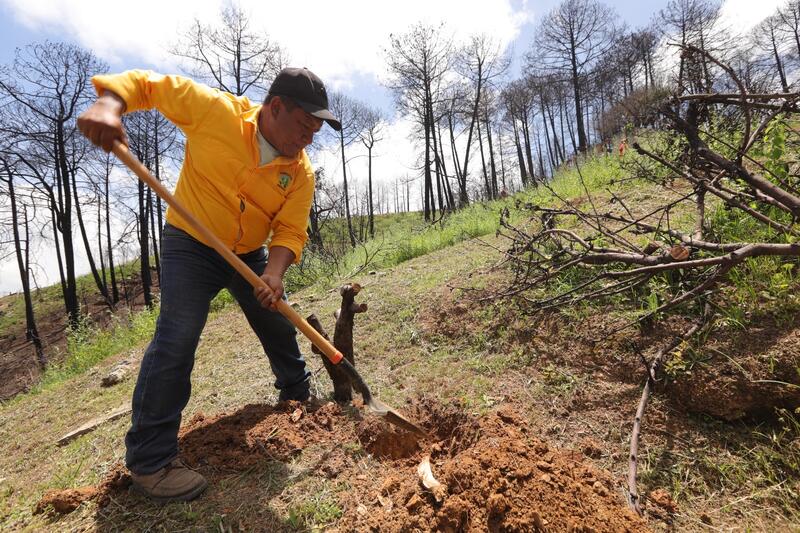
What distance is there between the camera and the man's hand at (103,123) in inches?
62.7

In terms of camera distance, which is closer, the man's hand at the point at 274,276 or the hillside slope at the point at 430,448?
the hillside slope at the point at 430,448

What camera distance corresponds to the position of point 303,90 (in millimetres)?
1979

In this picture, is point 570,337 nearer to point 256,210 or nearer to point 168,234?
point 256,210

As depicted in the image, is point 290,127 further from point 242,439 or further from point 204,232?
point 242,439

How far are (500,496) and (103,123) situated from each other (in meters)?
2.20

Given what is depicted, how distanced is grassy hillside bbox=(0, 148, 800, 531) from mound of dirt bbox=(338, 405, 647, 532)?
29 millimetres

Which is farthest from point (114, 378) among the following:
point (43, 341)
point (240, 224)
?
point (43, 341)

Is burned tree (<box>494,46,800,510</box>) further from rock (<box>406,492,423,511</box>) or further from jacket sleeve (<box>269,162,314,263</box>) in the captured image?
jacket sleeve (<box>269,162,314,263</box>)

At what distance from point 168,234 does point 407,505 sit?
5.82ft

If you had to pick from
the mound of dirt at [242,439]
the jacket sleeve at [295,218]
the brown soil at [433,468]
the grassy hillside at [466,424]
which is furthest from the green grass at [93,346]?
the jacket sleeve at [295,218]

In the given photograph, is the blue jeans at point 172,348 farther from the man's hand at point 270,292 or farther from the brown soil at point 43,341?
the brown soil at point 43,341

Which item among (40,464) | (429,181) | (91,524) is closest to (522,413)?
(91,524)

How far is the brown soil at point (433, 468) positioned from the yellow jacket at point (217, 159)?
3.67ft

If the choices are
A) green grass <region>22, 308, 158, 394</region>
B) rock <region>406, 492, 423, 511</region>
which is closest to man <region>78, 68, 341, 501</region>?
rock <region>406, 492, 423, 511</region>
